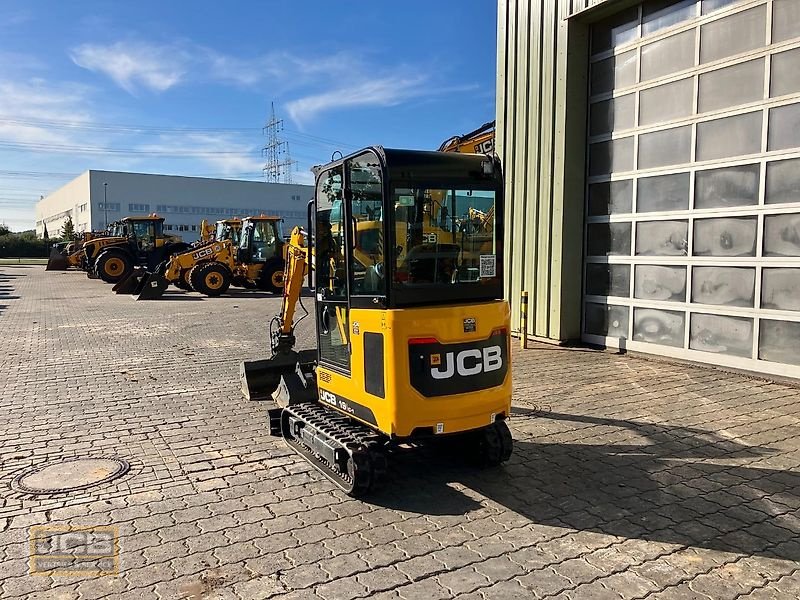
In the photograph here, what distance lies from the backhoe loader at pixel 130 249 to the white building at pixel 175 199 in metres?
37.7

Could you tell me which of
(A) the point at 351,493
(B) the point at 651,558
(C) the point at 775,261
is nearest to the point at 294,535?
(A) the point at 351,493

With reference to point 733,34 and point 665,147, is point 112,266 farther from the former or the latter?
point 733,34

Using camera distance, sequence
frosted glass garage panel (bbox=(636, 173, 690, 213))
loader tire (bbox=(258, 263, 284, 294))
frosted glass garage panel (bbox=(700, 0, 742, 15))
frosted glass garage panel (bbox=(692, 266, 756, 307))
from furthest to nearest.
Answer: loader tire (bbox=(258, 263, 284, 294))
frosted glass garage panel (bbox=(636, 173, 690, 213))
frosted glass garage panel (bbox=(700, 0, 742, 15))
frosted glass garage panel (bbox=(692, 266, 756, 307))

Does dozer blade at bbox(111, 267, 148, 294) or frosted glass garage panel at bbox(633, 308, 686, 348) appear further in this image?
dozer blade at bbox(111, 267, 148, 294)

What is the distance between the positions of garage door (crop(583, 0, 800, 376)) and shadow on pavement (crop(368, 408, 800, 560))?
11.3ft

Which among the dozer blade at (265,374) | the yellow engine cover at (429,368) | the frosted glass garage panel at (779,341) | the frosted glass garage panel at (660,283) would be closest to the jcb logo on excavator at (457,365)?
the yellow engine cover at (429,368)

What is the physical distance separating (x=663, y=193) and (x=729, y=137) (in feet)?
4.07

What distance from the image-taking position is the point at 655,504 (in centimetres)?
449

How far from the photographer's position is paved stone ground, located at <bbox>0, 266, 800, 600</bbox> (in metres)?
3.48

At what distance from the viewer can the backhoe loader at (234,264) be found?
70.3 ft

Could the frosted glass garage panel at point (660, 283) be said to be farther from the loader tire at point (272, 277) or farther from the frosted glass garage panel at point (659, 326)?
the loader tire at point (272, 277)

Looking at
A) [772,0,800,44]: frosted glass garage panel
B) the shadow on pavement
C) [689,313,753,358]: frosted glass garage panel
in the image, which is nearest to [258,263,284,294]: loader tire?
[689,313,753,358]: frosted glass garage panel

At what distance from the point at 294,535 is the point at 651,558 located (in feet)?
7.27

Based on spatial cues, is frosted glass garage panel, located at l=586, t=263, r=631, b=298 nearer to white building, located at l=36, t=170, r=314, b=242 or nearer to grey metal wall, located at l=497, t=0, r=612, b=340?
grey metal wall, located at l=497, t=0, r=612, b=340
